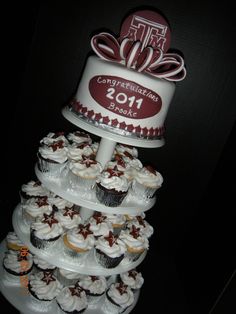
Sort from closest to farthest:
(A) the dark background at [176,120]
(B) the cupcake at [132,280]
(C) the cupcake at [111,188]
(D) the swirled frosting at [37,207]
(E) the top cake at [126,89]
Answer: (E) the top cake at [126,89], (C) the cupcake at [111,188], (D) the swirled frosting at [37,207], (B) the cupcake at [132,280], (A) the dark background at [176,120]

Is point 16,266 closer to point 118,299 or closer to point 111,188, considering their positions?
point 118,299

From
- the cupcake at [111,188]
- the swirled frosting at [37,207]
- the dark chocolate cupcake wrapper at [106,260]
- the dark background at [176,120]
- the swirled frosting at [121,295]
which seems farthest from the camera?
the dark background at [176,120]

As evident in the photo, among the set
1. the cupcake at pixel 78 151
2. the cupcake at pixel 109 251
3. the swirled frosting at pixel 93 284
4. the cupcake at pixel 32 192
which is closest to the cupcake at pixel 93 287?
the swirled frosting at pixel 93 284

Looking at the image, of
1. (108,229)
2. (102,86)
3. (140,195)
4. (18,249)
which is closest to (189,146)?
(140,195)

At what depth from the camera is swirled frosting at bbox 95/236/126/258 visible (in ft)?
6.89

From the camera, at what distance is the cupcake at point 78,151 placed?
2.21 metres

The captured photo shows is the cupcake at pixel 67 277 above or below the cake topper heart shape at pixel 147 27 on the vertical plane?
below

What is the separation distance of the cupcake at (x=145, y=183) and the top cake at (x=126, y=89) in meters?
0.35

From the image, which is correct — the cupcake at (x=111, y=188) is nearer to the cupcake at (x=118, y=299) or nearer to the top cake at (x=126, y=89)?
the top cake at (x=126, y=89)

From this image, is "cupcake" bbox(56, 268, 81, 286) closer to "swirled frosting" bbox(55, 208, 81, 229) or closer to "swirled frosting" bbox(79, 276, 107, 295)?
"swirled frosting" bbox(79, 276, 107, 295)

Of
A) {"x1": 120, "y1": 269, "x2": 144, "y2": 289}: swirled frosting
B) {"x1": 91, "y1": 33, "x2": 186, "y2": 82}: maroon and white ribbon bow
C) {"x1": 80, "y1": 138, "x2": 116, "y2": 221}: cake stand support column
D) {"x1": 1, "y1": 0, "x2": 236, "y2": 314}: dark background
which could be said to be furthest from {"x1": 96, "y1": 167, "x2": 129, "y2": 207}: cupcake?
{"x1": 1, "y1": 0, "x2": 236, "y2": 314}: dark background

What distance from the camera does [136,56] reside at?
72.5 inches

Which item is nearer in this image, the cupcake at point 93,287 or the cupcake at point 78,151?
the cupcake at point 78,151

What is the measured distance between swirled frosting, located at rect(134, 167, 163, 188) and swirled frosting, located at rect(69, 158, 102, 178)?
30 cm
